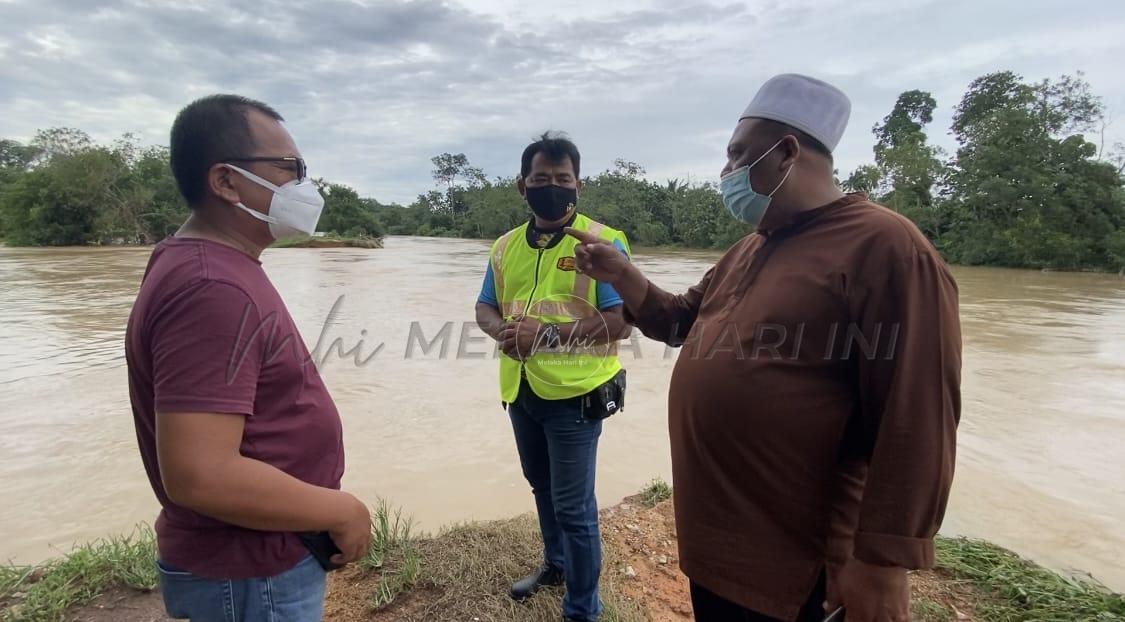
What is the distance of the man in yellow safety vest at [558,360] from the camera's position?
2.08 m

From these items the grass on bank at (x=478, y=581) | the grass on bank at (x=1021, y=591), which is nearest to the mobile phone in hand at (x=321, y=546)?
the grass on bank at (x=478, y=581)

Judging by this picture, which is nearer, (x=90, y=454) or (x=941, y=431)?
(x=941, y=431)

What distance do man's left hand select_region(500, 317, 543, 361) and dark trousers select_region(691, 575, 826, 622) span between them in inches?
38.7

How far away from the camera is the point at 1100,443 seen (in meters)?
5.17

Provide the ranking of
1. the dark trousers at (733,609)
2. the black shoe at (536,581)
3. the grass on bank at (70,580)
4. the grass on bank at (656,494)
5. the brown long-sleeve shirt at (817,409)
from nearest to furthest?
the brown long-sleeve shirt at (817,409) < the dark trousers at (733,609) < the grass on bank at (70,580) < the black shoe at (536,581) < the grass on bank at (656,494)

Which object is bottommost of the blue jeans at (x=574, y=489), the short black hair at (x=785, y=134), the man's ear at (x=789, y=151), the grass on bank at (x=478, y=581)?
the grass on bank at (x=478, y=581)

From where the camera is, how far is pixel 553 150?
2.28 m

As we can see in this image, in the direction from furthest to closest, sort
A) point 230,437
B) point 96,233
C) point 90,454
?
point 96,233 < point 90,454 < point 230,437

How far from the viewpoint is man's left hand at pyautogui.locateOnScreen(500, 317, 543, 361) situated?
214cm

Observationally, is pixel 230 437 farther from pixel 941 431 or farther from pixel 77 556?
pixel 77 556

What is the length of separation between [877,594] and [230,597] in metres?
1.28

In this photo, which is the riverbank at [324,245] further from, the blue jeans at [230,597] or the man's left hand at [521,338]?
the blue jeans at [230,597]

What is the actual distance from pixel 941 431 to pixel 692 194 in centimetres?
4660

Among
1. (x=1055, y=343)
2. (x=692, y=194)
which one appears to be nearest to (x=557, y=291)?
(x=1055, y=343)
